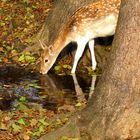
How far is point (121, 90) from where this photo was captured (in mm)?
5824

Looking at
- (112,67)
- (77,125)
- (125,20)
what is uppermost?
(125,20)

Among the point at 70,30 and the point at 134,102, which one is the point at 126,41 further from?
the point at 70,30

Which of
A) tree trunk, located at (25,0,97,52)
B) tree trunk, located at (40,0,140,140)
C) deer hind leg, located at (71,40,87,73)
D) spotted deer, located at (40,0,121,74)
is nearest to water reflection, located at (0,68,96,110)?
deer hind leg, located at (71,40,87,73)

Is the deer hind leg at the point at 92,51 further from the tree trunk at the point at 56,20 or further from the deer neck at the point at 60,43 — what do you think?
the tree trunk at the point at 56,20

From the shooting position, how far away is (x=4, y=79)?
959 cm

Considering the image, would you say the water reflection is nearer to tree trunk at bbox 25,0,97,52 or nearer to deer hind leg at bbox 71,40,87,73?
deer hind leg at bbox 71,40,87,73

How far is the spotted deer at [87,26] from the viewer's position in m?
9.42

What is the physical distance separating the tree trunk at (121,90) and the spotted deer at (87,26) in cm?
349

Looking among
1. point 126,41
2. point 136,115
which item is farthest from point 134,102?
point 126,41

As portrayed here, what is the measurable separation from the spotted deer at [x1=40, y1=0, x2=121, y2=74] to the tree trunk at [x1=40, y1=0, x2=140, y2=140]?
349 centimetres

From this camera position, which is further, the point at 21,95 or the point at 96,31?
the point at 96,31

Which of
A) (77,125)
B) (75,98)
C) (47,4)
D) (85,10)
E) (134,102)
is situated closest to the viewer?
(134,102)

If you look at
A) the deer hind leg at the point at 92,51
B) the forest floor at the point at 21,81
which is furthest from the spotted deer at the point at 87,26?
the forest floor at the point at 21,81

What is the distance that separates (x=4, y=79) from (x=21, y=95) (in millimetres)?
1218
